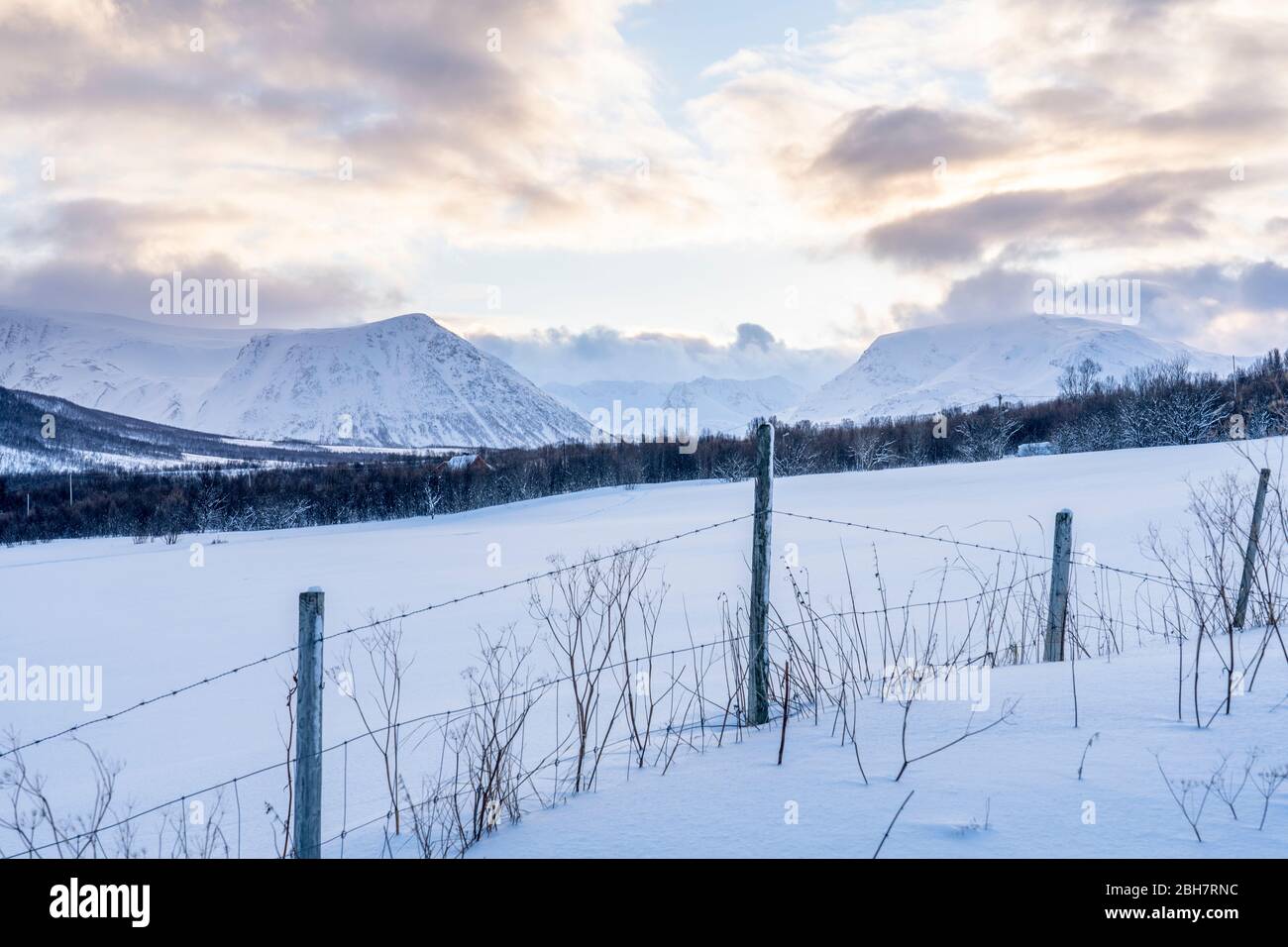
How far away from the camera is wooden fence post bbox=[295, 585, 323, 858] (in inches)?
121

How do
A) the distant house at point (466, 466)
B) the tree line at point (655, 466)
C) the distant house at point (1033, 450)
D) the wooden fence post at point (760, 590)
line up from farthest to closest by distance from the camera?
the distant house at point (466, 466)
the tree line at point (655, 466)
the distant house at point (1033, 450)
the wooden fence post at point (760, 590)

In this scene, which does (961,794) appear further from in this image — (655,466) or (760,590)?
(655,466)

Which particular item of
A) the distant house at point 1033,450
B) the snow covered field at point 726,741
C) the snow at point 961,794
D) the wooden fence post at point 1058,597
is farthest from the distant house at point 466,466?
the snow at point 961,794

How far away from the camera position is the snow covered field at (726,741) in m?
2.98

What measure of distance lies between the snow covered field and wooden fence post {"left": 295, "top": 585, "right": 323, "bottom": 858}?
0.43 m

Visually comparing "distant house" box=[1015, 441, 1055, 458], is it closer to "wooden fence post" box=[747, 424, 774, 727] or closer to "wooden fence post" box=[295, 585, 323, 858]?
"wooden fence post" box=[747, 424, 774, 727]

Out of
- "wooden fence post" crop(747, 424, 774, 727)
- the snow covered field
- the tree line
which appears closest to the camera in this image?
the snow covered field

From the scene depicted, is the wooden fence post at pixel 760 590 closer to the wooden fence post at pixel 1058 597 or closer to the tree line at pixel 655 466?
the wooden fence post at pixel 1058 597

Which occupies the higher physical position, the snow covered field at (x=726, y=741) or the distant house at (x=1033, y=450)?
the distant house at (x=1033, y=450)

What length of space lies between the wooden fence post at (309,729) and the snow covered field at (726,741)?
434 millimetres

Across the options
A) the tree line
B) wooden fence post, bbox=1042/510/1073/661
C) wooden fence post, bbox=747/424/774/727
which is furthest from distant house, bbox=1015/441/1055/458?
wooden fence post, bbox=747/424/774/727
